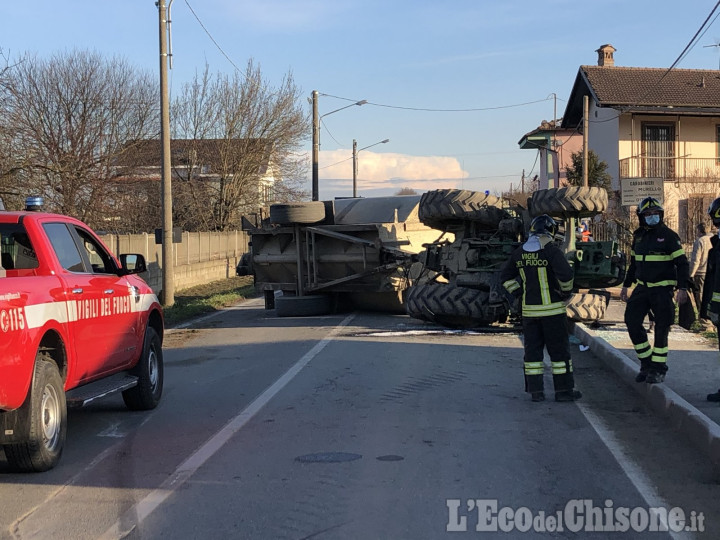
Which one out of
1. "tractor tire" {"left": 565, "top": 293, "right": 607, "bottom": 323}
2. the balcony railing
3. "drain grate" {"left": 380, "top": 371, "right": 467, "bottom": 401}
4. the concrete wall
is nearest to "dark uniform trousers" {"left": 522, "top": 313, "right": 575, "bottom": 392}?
"drain grate" {"left": 380, "top": 371, "right": 467, "bottom": 401}

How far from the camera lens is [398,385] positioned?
875cm

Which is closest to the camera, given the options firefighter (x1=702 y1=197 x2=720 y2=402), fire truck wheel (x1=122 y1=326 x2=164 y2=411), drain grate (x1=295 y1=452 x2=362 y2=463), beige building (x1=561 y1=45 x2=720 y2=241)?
drain grate (x1=295 y1=452 x2=362 y2=463)

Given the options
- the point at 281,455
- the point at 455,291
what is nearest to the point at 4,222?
the point at 281,455

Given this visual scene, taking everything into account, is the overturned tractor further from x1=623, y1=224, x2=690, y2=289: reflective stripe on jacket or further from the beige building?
the beige building

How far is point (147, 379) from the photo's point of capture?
7770 millimetres

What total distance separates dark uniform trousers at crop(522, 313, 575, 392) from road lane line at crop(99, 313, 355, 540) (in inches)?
102

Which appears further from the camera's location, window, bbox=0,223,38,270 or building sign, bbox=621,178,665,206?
building sign, bbox=621,178,665,206

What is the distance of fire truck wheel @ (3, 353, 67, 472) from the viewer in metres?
5.46

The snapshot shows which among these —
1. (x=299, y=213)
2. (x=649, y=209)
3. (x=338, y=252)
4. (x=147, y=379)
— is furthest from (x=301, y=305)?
(x=649, y=209)

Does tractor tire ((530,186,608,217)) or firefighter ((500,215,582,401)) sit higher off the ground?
tractor tire ((530,186,608,217))

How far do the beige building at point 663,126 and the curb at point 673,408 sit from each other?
75.1 feet

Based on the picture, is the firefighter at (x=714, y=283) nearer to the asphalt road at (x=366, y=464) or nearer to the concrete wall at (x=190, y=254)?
the asphalt road at (x=366, y=464)

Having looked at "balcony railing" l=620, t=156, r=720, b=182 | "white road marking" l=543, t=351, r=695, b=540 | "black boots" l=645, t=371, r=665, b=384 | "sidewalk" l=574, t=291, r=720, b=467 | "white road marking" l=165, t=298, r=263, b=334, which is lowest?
"white road marking" l=543, t=351, r=695, b=540

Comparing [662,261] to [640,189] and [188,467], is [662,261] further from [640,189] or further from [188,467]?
[640,189]
